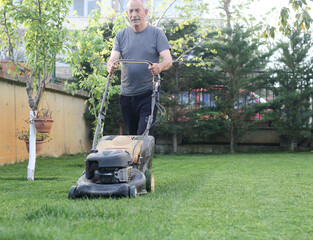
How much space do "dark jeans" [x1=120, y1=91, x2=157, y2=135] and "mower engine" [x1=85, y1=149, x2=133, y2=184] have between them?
2.34ft

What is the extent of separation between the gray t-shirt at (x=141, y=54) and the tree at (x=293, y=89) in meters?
7.55

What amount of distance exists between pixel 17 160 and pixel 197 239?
232 inches

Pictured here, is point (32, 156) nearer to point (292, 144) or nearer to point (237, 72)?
point (237, 72)

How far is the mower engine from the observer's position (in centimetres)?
318

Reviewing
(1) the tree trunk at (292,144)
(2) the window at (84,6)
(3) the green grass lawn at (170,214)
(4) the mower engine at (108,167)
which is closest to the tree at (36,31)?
(3) the green grass lawn at (170,214)

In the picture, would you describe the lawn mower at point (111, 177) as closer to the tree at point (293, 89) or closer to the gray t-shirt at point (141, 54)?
the gray t-shirt at point (141, 54)

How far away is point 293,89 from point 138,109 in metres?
8.08

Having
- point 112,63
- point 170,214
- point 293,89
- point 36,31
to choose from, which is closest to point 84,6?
point 293,89

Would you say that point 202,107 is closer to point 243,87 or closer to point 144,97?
point 243,87

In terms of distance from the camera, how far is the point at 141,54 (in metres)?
Answer: 3.94

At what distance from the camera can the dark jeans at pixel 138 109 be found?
3.95m

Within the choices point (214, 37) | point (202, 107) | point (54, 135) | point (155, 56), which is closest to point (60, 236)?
point (155, 56)

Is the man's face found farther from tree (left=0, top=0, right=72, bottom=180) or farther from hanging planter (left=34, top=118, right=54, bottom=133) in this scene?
hanging planter (left=34, top=118, right=54, bottom=133)

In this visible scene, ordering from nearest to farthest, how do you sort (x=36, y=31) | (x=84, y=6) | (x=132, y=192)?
(x=132, y=192) → (x=36, y=31) → (x=84, y=6)
